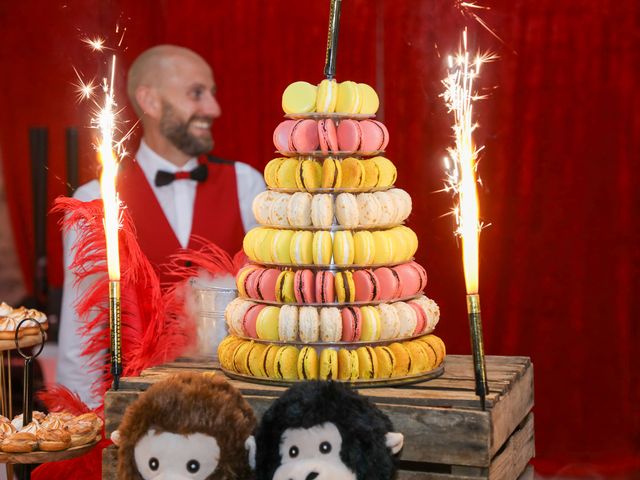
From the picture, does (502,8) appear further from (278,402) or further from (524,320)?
(278,402)

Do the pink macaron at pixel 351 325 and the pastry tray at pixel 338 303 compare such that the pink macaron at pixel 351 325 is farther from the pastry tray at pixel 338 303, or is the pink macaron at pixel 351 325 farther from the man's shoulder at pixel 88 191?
the man's shoulder at pixel 88 191

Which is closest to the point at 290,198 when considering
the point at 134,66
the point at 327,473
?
the point at 327,473

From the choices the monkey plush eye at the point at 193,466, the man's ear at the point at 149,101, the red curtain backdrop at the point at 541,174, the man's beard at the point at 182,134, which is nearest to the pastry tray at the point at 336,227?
the monkey plush eye at the point at 193,466

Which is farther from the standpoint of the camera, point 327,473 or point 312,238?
point 312,238

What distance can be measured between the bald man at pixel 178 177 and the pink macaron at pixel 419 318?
1764 millimetres

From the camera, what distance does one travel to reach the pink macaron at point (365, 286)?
6.86 feet

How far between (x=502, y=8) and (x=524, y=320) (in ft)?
3.59

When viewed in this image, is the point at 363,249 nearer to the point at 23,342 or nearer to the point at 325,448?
the point at 325,448

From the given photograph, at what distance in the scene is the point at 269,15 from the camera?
155 inches

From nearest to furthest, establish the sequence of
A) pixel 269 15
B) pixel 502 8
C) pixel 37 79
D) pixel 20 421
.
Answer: pixel 20 421, pixel 502 8, pixel 269 15, pixel 37 79

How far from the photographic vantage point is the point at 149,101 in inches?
157

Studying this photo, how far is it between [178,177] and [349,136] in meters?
1.84

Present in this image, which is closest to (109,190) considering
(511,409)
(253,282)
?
(253,282)

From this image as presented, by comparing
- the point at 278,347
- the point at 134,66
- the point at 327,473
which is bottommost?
the point at 327,473
